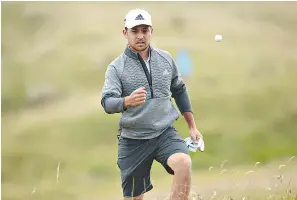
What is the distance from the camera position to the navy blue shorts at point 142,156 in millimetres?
4414

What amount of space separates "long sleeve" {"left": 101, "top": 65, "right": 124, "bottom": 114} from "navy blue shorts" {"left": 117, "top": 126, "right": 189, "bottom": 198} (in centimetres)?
41

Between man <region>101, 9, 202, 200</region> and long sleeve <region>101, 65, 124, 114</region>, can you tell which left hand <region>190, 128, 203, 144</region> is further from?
long sleeve <region>101, 65, 124, 114</region>

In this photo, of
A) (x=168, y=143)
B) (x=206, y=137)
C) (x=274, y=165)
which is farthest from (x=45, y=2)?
(x=168, y=143)

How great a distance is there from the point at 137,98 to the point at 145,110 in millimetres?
404

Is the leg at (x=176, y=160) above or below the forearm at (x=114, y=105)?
below

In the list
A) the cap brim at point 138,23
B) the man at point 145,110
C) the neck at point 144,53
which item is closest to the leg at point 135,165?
the man at point 145,110

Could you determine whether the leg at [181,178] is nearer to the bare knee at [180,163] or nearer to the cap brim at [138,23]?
the bare knee at [180,163]

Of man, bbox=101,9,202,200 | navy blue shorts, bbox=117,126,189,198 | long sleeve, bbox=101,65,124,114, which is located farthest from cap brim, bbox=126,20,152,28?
navy blue shorts, bbox=117,126,189,198

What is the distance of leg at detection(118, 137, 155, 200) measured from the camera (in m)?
4.48

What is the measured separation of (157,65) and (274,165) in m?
2.69

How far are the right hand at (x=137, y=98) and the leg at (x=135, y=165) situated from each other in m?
0.52

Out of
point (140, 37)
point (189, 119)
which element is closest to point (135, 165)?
point (189, 119)

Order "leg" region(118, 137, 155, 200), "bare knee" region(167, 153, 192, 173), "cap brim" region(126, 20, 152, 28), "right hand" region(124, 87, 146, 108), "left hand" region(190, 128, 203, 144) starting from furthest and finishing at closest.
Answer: "left hand" region(190, 128, 203, 144) → "leg" region(118, 137, 155, 200) → "cap brim" region(126, 20, 152, 28) → "bare knee" region(167, 153, 192, 173) → "right hand" region(124, 87, 146, 108)

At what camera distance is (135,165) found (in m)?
4.54
